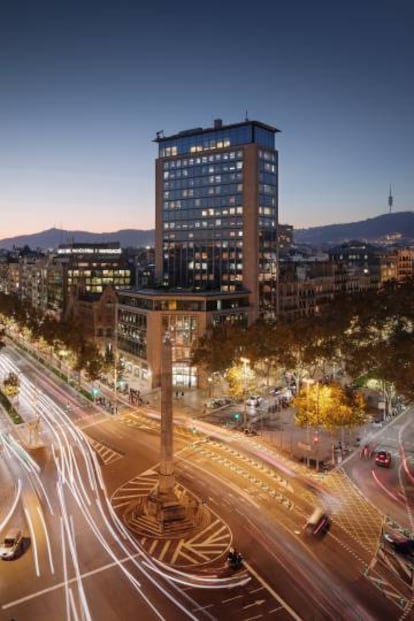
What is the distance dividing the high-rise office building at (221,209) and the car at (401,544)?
3296 inches

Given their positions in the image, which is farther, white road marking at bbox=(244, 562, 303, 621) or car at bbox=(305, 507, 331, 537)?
car at bbox=(305, 507, 331, 537)

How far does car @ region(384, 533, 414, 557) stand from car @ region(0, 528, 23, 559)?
94.9ft

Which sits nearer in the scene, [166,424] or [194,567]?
[194,567]

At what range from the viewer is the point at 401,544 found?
1619 inches

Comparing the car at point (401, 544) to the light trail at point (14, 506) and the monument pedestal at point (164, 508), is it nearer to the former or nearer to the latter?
the monument pedestal at point (164, 508)

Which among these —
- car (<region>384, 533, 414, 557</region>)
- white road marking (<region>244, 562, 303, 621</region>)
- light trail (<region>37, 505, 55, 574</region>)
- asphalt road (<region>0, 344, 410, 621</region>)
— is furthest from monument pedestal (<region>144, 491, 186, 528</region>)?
car (<region>384, 533, 414, 557</region>)

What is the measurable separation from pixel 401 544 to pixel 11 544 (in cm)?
3008

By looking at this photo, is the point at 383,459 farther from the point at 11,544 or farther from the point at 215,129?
the point at 215,129

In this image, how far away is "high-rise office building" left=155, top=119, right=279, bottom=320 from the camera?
131 m

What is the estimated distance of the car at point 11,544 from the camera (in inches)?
1559

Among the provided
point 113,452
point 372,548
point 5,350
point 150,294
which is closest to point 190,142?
point 150,294

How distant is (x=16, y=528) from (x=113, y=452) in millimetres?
20028

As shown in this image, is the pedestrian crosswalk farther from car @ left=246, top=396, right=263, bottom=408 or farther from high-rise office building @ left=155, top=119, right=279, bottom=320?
high-rise office building @ left=155, top=119, right=279, bottom=320

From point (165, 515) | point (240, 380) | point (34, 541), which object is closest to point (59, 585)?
point (34, 541)
